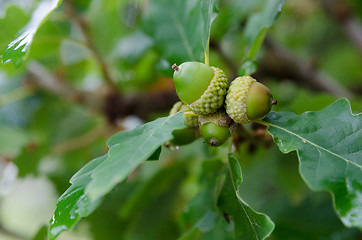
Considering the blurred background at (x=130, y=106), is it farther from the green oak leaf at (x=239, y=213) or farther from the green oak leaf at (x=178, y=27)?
the green oak leaf at (x=239, y=213)

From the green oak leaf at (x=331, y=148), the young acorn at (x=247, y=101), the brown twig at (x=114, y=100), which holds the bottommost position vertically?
the brown twig at (x=114, y=100)

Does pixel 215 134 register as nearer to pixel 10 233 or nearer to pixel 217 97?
pixel 217 97

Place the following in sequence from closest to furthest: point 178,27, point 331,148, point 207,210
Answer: point 331,148 < point 207,210 < point 178,27

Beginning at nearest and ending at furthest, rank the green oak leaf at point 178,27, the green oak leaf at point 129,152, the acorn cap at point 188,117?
the green oak leaf at point 129,152
the acorn cap at point 188,117
the green oak leaf at point 178,27

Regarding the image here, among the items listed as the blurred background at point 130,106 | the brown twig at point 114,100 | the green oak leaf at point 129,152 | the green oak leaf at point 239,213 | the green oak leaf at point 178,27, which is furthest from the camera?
the brown twig at point 114,100

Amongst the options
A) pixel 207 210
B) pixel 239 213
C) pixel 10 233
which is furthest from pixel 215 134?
pixel 10 233

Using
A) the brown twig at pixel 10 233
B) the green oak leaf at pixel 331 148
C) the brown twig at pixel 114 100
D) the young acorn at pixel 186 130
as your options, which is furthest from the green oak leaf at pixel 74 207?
the brown twig at pixel 10 233
